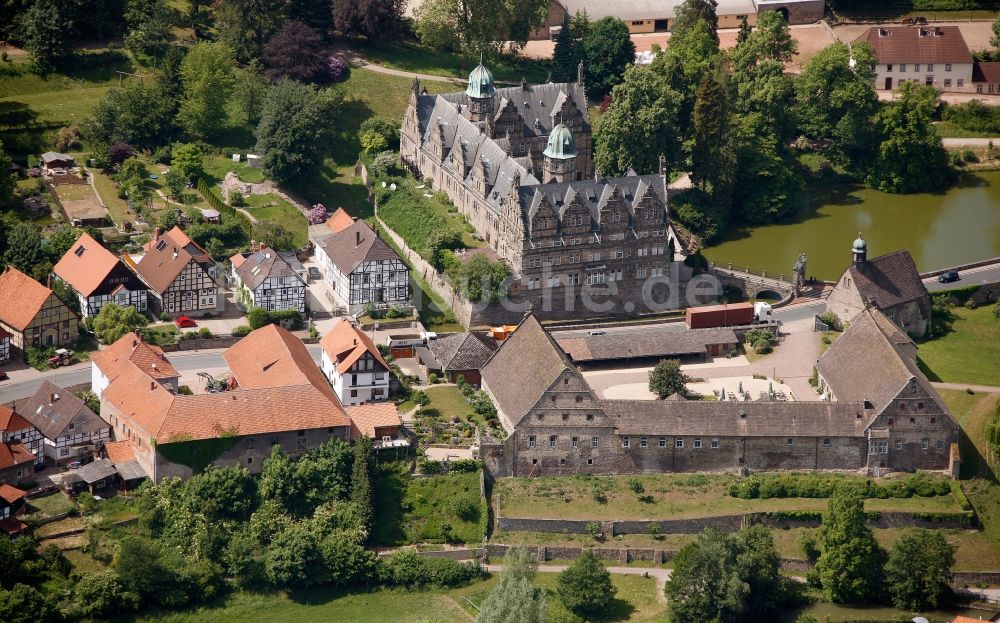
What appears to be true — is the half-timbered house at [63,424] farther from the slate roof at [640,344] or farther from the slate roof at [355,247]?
the slate roof at [640,344]

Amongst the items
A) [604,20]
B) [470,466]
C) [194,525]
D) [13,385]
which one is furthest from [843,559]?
[604,20]

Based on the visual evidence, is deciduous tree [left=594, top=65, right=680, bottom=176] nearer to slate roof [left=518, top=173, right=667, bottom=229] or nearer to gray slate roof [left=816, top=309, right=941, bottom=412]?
slate roof [left=518, top=173, right=667, bottom=229]

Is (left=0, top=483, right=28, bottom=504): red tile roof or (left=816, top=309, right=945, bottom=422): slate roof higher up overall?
(left=816, top=309, right=945, bottom=422): slate roof

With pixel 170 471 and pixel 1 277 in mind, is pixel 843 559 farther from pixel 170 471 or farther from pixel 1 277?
pixel 1 277

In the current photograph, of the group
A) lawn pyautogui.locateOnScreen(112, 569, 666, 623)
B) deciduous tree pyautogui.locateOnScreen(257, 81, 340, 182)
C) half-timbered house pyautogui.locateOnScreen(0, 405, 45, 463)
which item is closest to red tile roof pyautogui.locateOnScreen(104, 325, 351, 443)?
half-timbered house pyautogui.locateOnScreen(0, 405, 45, 463)

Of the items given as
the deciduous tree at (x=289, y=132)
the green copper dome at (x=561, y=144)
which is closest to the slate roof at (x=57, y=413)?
the deciduous tree at (x=289, y=132)

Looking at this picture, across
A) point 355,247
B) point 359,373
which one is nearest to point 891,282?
point 355,247
